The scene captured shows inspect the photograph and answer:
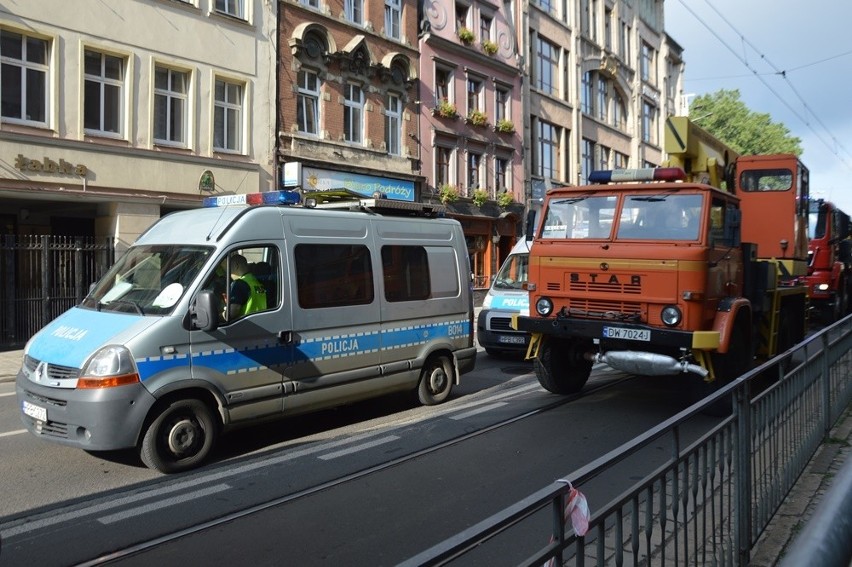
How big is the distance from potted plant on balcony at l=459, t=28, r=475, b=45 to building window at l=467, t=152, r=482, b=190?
13.1ft

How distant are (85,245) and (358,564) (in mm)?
12997

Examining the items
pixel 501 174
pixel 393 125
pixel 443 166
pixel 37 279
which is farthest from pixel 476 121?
pixel 37 279

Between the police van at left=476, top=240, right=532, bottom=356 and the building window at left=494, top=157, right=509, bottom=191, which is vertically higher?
the building window at left=494, top=157, right=509, bottom=191

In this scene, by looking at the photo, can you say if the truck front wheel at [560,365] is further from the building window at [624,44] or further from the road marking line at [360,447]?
the building window at [624,44]

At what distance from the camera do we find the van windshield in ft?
42.2

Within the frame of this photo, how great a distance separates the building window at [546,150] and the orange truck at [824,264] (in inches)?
520

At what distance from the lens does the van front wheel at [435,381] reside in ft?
28.4

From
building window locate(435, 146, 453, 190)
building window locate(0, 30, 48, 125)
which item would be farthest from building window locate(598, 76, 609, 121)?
building window locate(0, 30, 48, 125)

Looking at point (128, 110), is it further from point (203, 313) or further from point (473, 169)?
point (473, 169)

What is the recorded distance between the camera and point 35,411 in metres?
5.90

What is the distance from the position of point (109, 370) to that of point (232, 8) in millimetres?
14576

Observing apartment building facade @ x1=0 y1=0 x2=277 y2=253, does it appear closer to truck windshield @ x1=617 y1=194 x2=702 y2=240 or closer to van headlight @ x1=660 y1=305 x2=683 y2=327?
truck windshield @ x1=617 y1=194 x2=702 y2=240

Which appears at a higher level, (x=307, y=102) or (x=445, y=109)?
(x=445, y=109)

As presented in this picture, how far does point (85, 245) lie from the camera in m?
14.9
